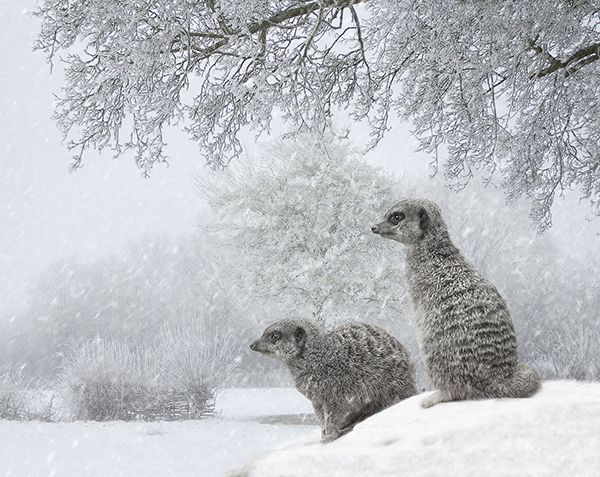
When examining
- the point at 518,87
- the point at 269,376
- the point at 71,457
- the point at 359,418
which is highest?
the point at 518,87

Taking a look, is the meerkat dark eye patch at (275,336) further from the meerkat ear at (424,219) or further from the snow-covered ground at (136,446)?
the snow-covered ground at (136,446)

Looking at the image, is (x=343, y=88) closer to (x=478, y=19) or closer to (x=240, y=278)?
(x=478, y=19)

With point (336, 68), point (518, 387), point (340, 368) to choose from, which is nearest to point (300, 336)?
point (340, 368)

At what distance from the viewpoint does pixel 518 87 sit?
32.4 ft

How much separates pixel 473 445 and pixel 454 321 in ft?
2.11

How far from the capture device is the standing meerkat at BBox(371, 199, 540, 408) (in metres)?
3.47

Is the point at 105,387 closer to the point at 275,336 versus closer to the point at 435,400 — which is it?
the point at 275,336

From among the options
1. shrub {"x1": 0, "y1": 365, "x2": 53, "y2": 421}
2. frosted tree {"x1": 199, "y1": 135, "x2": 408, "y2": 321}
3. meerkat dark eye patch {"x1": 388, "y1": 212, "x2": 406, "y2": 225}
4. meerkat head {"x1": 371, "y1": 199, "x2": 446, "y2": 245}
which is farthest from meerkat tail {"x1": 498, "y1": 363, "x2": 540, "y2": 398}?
frosted tree {"x1": 199, "y1": 135, "x2": 408, "y2": 321}

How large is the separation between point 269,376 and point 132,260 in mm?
14418

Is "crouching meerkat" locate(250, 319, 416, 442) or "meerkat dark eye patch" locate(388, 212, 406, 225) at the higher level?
"meerkat dark eye patch" locate(388, 212, 406, 225)

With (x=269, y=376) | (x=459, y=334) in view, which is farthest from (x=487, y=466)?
(x=269, y=376)

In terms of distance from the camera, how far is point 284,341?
4.31 m

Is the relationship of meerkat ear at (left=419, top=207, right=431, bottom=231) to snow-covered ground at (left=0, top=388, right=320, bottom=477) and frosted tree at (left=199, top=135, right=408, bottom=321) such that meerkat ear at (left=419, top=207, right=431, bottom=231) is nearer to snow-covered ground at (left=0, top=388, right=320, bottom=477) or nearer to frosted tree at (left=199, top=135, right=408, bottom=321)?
snow-covered ground at (left=0, top=388, right=320, bottom=477)

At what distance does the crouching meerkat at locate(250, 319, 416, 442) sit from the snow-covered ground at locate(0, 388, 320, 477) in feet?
15.8
